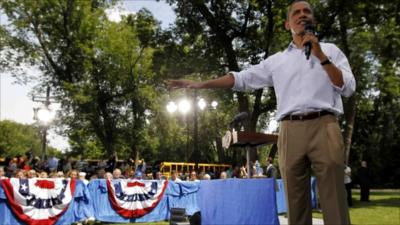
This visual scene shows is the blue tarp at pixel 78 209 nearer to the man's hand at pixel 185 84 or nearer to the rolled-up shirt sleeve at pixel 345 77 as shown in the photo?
the man's hand at pixel 185 84

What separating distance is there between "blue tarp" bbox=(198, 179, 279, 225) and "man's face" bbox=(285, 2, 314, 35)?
326cm

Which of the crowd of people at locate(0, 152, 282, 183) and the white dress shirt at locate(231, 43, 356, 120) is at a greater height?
the white dress shirt at locate(231, 43, 356, 120)

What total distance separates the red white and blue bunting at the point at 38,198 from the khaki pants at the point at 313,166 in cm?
1018

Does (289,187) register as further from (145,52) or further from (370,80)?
(145,52)

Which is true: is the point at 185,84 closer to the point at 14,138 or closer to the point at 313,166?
the point at 313,166

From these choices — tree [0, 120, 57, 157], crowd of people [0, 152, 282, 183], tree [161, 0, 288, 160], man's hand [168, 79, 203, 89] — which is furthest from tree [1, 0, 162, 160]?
Result: tree [0, 120, 57, 157]

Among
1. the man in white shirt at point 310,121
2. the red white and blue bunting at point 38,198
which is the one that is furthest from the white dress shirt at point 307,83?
the red white and blue bunting at point 38,198

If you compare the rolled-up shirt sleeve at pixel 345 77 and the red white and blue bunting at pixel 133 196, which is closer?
the rolled-up shirt sleeve at pixel 345 77

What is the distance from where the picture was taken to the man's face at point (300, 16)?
10.1 feet

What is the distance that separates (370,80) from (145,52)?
53.7 ft

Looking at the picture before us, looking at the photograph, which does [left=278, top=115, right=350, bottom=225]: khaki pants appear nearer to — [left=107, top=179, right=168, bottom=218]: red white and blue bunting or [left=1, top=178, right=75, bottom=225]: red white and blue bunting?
[left=1, top=178, right=75, bottom=225]: red white and blue bunting

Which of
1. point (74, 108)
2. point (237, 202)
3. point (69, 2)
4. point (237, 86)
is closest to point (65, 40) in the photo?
point (69, 2)

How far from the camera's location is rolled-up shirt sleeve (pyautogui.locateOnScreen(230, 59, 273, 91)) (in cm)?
351

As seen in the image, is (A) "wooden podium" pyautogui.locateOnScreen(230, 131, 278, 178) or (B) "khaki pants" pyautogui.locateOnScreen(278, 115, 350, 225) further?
(A) "wooden podium" pyautogui.locateOnScreen(230, 131, 278, 178)
